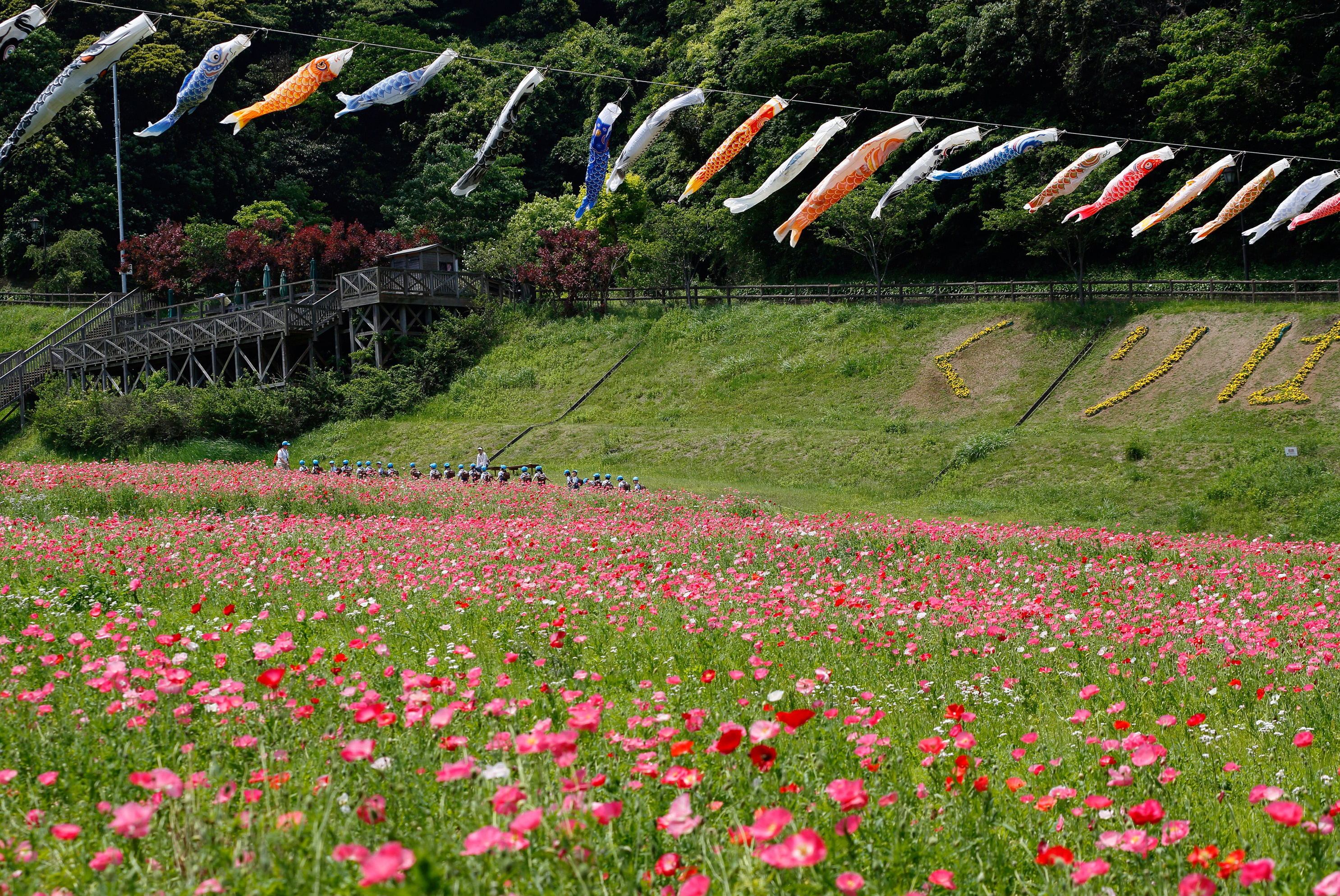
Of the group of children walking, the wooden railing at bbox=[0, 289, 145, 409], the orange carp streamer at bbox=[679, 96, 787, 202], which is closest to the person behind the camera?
the orange carp streamer at bbox=[679, 96, 787, 202]

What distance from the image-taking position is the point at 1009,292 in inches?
1389

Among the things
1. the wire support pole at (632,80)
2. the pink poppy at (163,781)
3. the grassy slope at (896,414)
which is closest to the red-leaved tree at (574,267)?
the grassy slope at (896,414)

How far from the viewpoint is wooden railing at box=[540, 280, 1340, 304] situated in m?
31.7

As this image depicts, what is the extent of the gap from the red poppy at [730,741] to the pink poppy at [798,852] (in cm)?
43

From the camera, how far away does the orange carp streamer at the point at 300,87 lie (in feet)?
56.0

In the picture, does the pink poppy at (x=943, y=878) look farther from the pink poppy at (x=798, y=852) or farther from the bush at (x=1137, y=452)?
the bush at (x=1137, y=452)

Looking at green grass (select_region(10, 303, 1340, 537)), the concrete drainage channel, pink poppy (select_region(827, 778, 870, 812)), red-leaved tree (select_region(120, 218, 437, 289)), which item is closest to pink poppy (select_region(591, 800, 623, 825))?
pink poppy (select_region(827, 778, 870, 812))

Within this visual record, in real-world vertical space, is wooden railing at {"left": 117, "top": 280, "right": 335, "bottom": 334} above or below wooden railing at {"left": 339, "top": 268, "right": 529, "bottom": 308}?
below

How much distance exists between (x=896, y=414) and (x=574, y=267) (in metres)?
15.7

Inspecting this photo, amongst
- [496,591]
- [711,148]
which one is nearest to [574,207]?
[711,148]

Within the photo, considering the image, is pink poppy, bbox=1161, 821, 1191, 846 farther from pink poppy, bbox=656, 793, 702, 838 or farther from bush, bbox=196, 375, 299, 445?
bush, bbox=196, 375, 299, 445

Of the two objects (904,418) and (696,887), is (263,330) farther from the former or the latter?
(696,887)

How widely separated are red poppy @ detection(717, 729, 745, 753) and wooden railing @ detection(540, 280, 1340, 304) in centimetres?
3188

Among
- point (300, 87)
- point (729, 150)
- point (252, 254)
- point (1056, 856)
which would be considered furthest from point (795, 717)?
point (252, 254)
